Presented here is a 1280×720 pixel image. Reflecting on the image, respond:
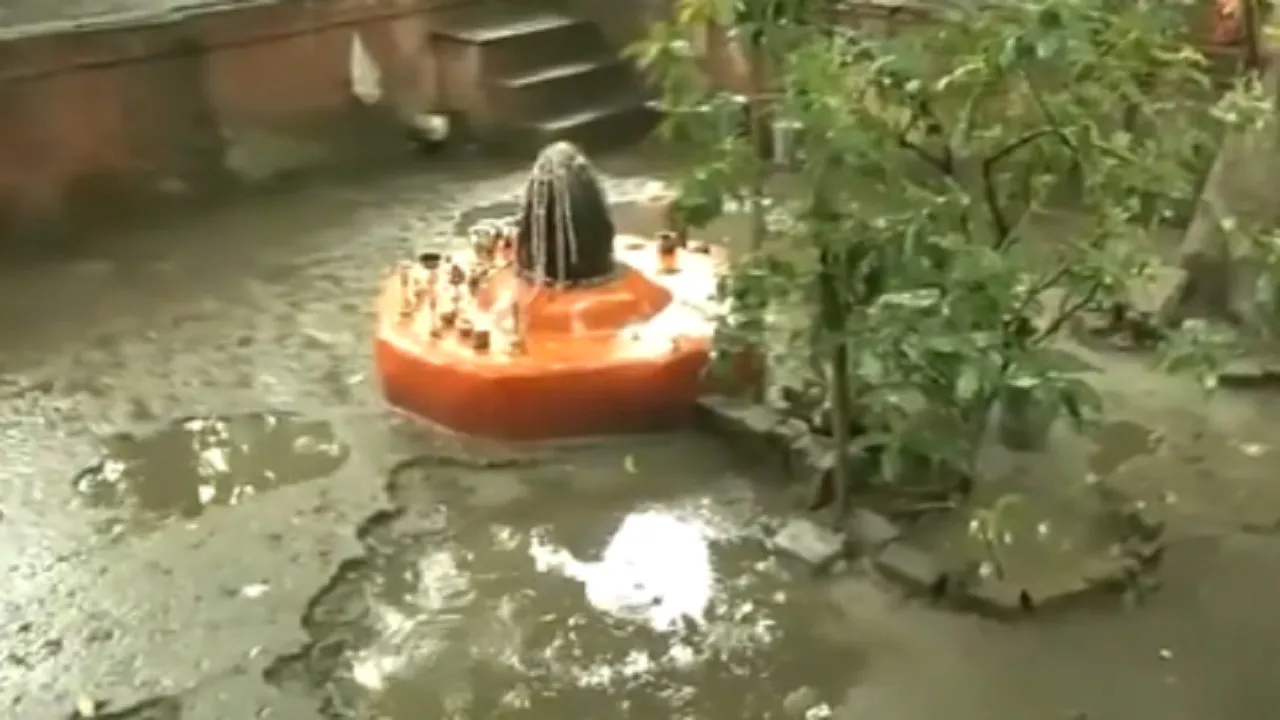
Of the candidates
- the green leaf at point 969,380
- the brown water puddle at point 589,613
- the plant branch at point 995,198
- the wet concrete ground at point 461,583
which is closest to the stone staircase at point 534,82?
the wet concrete ground at point 461,583

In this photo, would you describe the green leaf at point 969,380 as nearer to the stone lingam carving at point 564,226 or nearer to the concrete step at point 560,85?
the stone lingam carving at point 564,226

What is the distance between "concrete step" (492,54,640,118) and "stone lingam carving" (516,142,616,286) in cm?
297

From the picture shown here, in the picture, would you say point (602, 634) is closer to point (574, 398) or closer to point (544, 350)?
point (574, 398)

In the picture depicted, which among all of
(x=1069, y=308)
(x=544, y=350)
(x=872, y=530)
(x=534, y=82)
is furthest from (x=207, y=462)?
(x=534, y=82)

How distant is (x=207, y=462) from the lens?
179 inches

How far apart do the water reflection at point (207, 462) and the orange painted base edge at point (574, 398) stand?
34 cm

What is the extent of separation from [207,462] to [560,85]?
3752mm

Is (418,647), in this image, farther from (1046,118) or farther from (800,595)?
(1046,118)

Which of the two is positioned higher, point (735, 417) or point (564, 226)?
point (564, 226)

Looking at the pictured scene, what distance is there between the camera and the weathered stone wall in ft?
22.0

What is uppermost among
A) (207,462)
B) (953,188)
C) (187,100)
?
(953,188)

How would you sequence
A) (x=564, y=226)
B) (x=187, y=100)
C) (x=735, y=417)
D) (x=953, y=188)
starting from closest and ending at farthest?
(x=953, y=188) → (x=735, y=417) → (x=564, y=226) → (x=187, y=100)

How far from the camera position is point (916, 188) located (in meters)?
3.54

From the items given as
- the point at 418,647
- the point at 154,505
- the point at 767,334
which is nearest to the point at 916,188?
the point at 767,334
